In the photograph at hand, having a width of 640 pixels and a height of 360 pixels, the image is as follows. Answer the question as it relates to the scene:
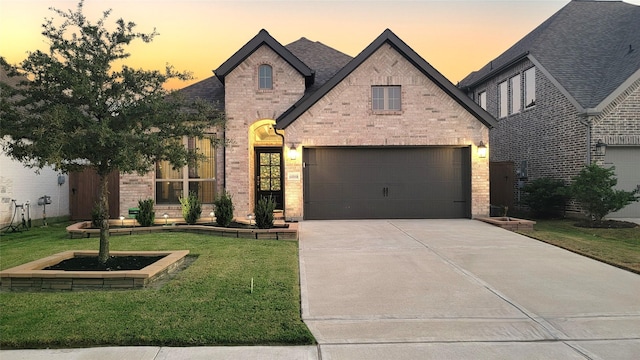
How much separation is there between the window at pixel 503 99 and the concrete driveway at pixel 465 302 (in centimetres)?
1251

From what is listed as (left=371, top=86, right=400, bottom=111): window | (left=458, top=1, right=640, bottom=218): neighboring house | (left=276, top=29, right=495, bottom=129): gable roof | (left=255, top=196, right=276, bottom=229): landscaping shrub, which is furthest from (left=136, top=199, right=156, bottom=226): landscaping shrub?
(left=458, top=1, right=640, bottom=218): neighboring house

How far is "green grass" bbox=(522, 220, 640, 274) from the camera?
8.16 metres

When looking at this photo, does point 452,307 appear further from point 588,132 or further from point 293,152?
point 588,132

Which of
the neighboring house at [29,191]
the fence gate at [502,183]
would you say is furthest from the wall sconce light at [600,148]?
the neighboring house at [29,191]

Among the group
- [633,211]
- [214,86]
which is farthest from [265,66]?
[633,211]

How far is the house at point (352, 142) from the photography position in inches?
547

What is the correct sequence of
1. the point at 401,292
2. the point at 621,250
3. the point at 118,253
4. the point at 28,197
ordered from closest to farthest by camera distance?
the point at 401,292 < the point at 118,253 < the point at 621,250 < the point at 28,197

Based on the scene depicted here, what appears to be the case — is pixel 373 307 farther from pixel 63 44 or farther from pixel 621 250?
pixel 621 250

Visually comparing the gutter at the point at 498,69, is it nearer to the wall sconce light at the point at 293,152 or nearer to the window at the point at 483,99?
the window at the point at 483,99

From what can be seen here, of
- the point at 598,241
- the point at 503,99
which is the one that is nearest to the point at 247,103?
the point at 598,241

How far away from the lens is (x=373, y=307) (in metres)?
5.24

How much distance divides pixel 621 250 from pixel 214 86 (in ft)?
46.2

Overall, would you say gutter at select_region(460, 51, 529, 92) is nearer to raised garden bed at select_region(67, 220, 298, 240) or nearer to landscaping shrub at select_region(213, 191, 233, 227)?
raised garden bed at select_region(67, 220, 298, 240)

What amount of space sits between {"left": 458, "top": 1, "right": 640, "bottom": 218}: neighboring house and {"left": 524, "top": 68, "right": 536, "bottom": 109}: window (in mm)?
41
